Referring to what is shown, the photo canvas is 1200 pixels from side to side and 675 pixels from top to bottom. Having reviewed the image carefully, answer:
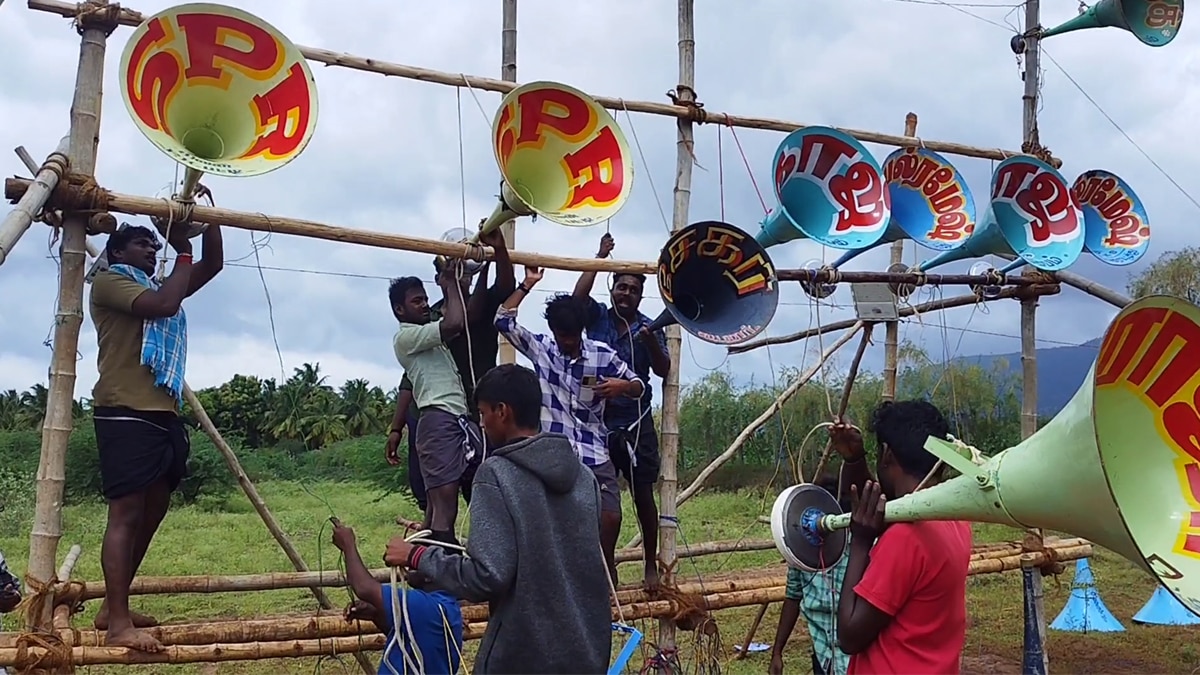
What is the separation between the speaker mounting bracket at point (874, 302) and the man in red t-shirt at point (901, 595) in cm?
249

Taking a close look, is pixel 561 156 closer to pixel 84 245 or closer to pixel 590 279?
pixel 590 279

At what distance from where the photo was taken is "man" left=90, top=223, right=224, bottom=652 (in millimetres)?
3682

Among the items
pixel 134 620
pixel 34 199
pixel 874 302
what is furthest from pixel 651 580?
pixel 34 199

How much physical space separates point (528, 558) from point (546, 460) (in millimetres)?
248

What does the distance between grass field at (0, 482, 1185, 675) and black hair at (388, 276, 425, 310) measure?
3.43ft

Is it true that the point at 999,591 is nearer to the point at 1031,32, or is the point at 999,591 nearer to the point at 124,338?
the point at 1031,32

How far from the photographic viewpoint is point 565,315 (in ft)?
15.0

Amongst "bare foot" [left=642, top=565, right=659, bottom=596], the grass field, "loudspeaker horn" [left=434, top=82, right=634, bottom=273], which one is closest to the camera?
"loudspeaker horn" [left=434, top=82, right=634, bottom=273]

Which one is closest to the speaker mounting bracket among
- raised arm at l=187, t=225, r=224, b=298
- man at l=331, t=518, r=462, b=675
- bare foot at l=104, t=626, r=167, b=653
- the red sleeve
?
the red sleeve

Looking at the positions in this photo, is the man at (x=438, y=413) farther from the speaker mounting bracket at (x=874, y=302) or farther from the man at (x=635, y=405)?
the speaker mounting bracket at (x=874, y=302)

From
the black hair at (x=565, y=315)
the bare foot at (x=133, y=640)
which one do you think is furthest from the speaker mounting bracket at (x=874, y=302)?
the bare foot at (x=133, y=640)

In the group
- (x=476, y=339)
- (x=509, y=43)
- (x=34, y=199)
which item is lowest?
(x=476, y=339)

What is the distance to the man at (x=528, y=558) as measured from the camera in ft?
8.10

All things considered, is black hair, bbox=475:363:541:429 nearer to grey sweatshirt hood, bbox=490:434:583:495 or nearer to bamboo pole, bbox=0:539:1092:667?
grey sweatshirt hood, bbox=490:434:583:495
